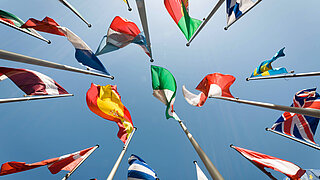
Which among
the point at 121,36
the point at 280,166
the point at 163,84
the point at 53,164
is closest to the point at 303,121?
the point at 280,166

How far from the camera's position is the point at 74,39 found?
571cm

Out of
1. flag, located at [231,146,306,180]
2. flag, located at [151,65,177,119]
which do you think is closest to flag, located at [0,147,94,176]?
flag, located at [151,65,177,119]

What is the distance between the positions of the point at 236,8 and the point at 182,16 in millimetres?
2233

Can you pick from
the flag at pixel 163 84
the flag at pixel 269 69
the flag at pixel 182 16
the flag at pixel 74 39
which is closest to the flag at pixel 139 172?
the flag at pixel 163 84

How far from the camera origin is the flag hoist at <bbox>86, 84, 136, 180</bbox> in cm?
660

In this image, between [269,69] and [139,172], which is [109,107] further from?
[269,69]

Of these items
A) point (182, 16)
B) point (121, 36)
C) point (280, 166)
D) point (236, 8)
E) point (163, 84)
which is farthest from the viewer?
point (163, 84)

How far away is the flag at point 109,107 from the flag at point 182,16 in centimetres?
492

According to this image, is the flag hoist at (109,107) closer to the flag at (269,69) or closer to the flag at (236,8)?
the flag at (236,8)

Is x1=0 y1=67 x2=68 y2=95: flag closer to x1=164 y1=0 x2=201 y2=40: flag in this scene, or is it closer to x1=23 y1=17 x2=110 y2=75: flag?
x1=23 y1=17 x2=110 y2=75: flag

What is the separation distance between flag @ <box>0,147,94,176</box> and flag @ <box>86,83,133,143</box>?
188 centimetres

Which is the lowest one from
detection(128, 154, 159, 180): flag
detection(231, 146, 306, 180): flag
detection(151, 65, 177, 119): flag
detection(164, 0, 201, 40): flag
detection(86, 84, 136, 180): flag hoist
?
detection(128, 154, 159, 180): flag

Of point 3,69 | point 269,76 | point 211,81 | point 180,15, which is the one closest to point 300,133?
point 269,76

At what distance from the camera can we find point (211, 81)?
682cm
